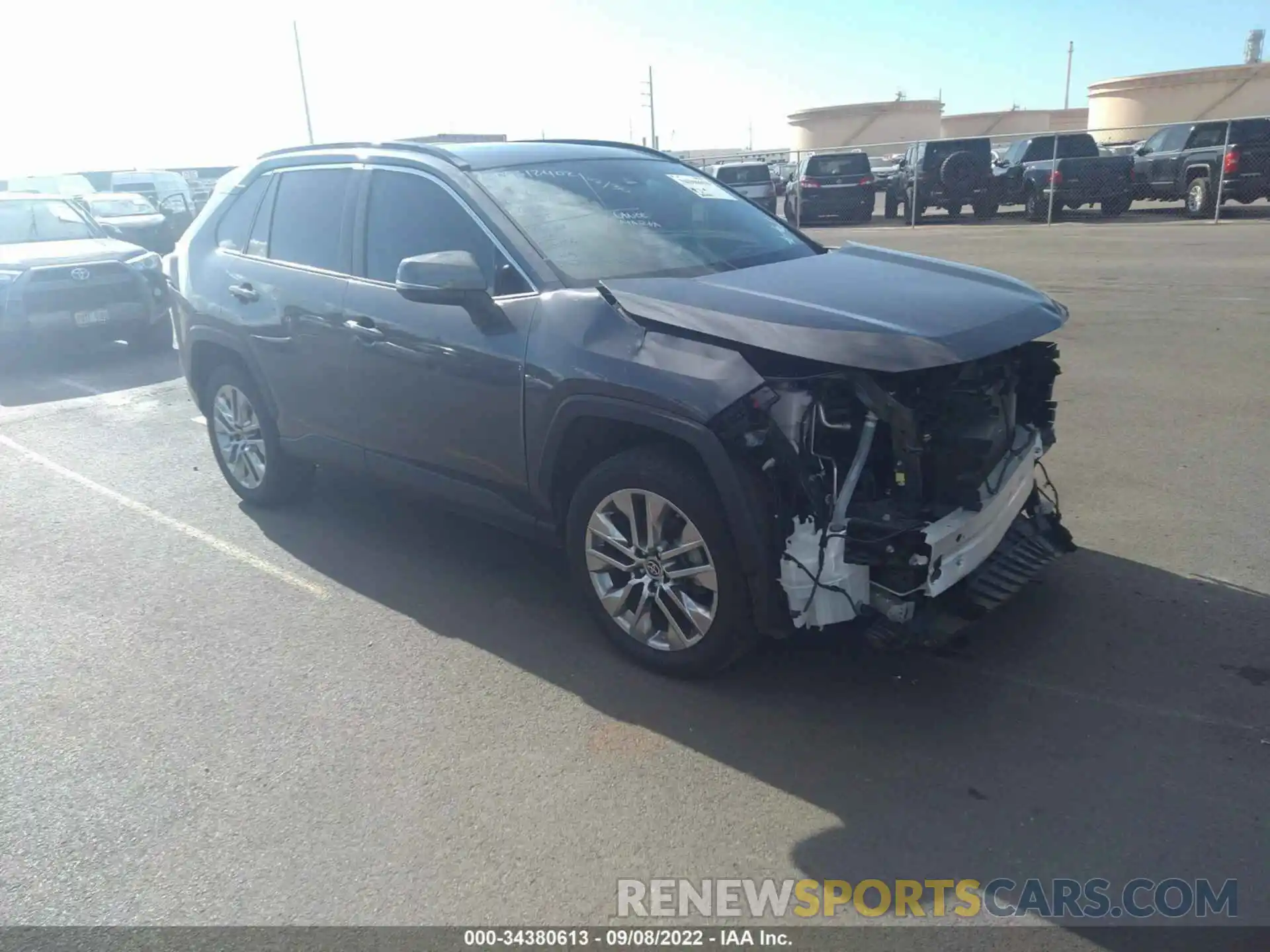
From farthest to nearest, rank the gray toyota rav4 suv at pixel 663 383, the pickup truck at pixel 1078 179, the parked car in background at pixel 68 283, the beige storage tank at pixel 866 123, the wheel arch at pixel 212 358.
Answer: the beige storage tank at pixel 866 123 → the pickup truck at pixel 1078 179 → the parked car in background at pixel 68 283 → the wheel arch at pixel 212 358 → the gray toyota rav4 suv at pixel 663 383

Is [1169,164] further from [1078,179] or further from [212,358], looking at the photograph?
[212,358]

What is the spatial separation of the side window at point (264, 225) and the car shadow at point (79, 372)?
488 cm

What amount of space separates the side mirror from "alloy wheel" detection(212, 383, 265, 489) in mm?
2059

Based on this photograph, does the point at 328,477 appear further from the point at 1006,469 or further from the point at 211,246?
the point at 1006,469

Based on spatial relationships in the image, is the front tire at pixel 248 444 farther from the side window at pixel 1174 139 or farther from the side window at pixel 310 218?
the side window at pixel 1174 139

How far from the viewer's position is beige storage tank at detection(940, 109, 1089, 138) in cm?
6456

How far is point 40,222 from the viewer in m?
11.9

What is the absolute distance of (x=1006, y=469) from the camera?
4035 millimetres

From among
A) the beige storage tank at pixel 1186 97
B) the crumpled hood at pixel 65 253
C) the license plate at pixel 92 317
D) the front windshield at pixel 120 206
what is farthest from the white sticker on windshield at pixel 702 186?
the beige storage tank at pixel 1186 97

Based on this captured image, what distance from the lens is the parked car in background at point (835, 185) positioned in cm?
2633

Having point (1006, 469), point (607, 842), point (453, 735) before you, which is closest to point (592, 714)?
point (453, 735)

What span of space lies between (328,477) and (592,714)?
3544 mm

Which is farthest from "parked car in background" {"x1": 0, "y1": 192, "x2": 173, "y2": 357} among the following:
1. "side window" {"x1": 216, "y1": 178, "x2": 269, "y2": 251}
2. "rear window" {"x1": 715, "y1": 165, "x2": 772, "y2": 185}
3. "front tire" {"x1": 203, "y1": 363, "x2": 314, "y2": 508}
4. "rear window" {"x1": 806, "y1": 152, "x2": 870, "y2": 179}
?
"rear window" {"x1": 715, "y1": 165, "x2": 772, "y2": 185}

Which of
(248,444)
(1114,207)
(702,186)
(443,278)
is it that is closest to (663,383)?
(443,278)
